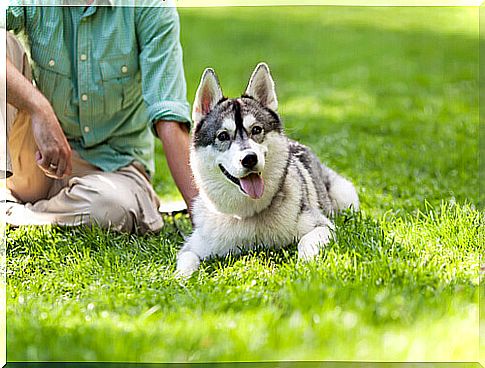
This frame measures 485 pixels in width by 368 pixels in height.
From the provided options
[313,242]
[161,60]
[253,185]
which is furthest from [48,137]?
[313,242]

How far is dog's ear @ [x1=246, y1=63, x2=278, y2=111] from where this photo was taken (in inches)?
136

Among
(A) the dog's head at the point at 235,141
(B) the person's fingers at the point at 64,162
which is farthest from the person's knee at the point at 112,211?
(A) the dog's head at the point at 235,141

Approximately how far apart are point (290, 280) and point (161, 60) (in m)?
1.57

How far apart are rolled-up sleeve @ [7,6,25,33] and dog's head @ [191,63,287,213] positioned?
3.83 feet

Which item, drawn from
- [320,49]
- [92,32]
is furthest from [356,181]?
[320,49]

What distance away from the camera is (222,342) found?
2.53 m

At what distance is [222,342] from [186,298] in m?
0.47

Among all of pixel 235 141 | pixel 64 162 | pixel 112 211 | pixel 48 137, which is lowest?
pixel 112 211

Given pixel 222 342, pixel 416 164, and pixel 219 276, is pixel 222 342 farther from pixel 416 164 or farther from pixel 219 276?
pixel 416 164

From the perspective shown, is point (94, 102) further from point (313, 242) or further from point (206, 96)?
point (313, 242)

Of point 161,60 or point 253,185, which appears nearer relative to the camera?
point 253,185

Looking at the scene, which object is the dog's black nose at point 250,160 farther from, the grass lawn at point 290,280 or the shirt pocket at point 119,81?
the shirt pocket at point 119,81

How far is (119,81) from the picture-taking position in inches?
164

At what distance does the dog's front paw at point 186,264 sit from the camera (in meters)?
3.33
